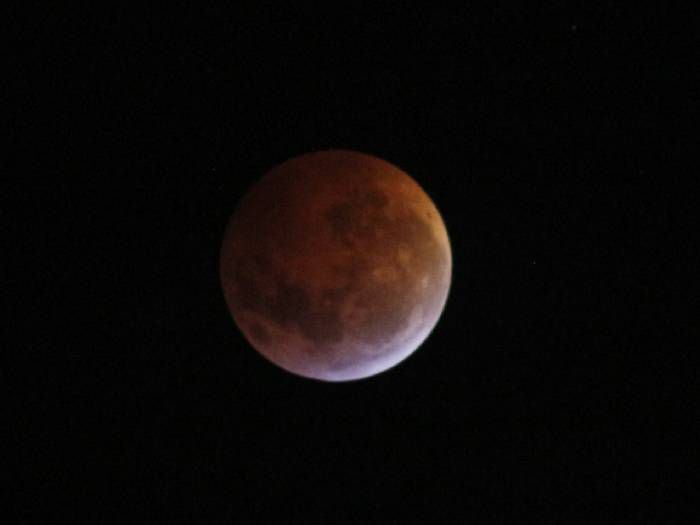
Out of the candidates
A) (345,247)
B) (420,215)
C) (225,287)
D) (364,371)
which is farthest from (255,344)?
(420,215)

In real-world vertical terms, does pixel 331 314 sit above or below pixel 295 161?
below

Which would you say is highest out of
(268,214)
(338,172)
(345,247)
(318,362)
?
(338,172)

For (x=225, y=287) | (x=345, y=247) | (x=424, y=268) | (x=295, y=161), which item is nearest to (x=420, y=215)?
(x=424, y=268)

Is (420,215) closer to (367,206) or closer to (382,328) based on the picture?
(367,206)

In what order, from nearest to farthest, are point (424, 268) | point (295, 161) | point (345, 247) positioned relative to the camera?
point (345, 247) → point (424, 268) → point (295, 161)

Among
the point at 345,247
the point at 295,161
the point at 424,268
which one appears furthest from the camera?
the point at 295,161

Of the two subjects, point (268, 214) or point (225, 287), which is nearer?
point (268, 214)
